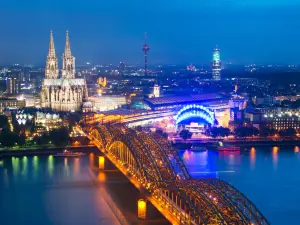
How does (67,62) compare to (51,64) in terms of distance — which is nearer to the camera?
(67,62)

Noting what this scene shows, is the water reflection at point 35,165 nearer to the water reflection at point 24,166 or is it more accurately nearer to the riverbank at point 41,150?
the water reflection at point 24,166

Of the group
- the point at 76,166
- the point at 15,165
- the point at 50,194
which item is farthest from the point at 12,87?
the point at 50,194

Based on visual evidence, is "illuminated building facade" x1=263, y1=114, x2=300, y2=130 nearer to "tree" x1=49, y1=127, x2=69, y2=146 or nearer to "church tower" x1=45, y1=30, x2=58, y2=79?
"tree" x1=49, y1=127, x2=69, y2=146

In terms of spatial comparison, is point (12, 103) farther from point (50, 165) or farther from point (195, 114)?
point (50, 165)

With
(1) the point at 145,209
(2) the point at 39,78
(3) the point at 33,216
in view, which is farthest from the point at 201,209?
(2) the point at 39,78

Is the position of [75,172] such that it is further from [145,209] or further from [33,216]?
[145,209]

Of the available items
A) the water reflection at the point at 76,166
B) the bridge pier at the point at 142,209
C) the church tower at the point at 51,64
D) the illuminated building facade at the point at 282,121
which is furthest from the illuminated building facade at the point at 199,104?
the bridge pier at the point at 142,209

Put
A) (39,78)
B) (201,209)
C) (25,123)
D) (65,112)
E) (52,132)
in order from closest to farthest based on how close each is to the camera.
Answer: (201,209), (52,132), (25,123), (65,112), (39,78)
